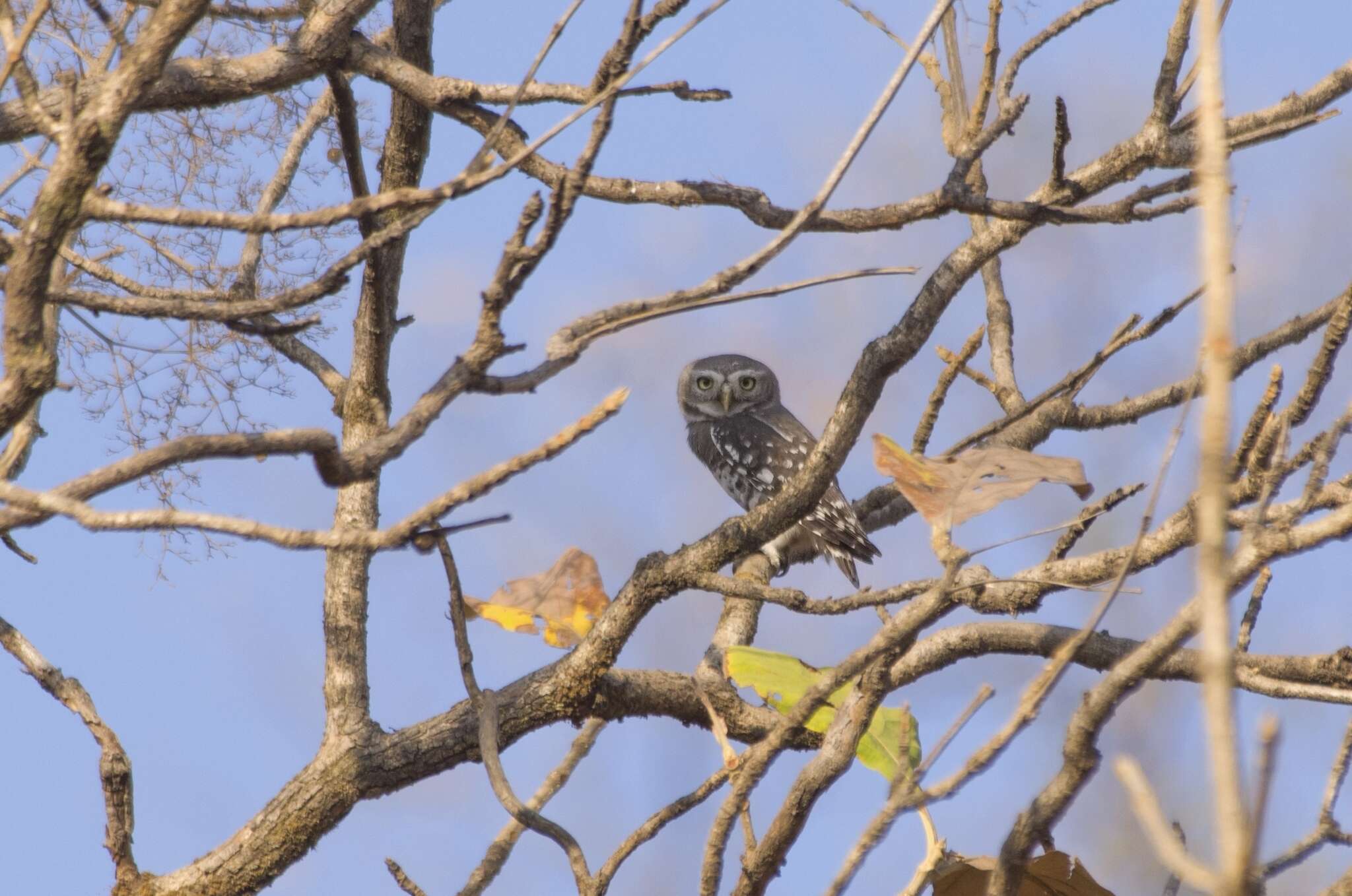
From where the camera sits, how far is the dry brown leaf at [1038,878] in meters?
2.95

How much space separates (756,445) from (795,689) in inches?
214

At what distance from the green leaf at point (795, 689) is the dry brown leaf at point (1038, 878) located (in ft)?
0.90

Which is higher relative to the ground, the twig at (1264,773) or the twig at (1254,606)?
the twig at (1254,606)

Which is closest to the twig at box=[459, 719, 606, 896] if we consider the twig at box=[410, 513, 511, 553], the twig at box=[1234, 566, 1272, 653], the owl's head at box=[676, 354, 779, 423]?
the twig at box=[410, 513, 511, 553]

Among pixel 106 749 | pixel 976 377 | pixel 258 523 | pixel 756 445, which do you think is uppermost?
pixel 756 445

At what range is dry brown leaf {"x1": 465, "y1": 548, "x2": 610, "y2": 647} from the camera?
12.1 ft

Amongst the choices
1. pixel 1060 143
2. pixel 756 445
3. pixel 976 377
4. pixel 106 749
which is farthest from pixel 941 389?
pixel 756 445

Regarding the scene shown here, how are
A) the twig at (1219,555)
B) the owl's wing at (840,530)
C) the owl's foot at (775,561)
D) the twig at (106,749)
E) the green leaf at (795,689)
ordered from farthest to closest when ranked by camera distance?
the owl's foot at (775,561) < the owl's wing at (840,530) < the twig at (106,749) < the green leaf at (795,689) < the twig at (1219,555)

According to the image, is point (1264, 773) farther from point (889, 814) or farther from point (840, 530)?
point (840, 530)

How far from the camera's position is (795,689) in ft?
10.8

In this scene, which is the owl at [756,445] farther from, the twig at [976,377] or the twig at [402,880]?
the twig at [402,880]

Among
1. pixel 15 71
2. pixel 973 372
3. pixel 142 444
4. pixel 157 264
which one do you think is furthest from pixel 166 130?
pixel 973 372

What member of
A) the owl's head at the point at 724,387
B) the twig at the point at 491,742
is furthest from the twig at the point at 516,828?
the owl's head at the point at 724,387

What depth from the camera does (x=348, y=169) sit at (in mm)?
3986
